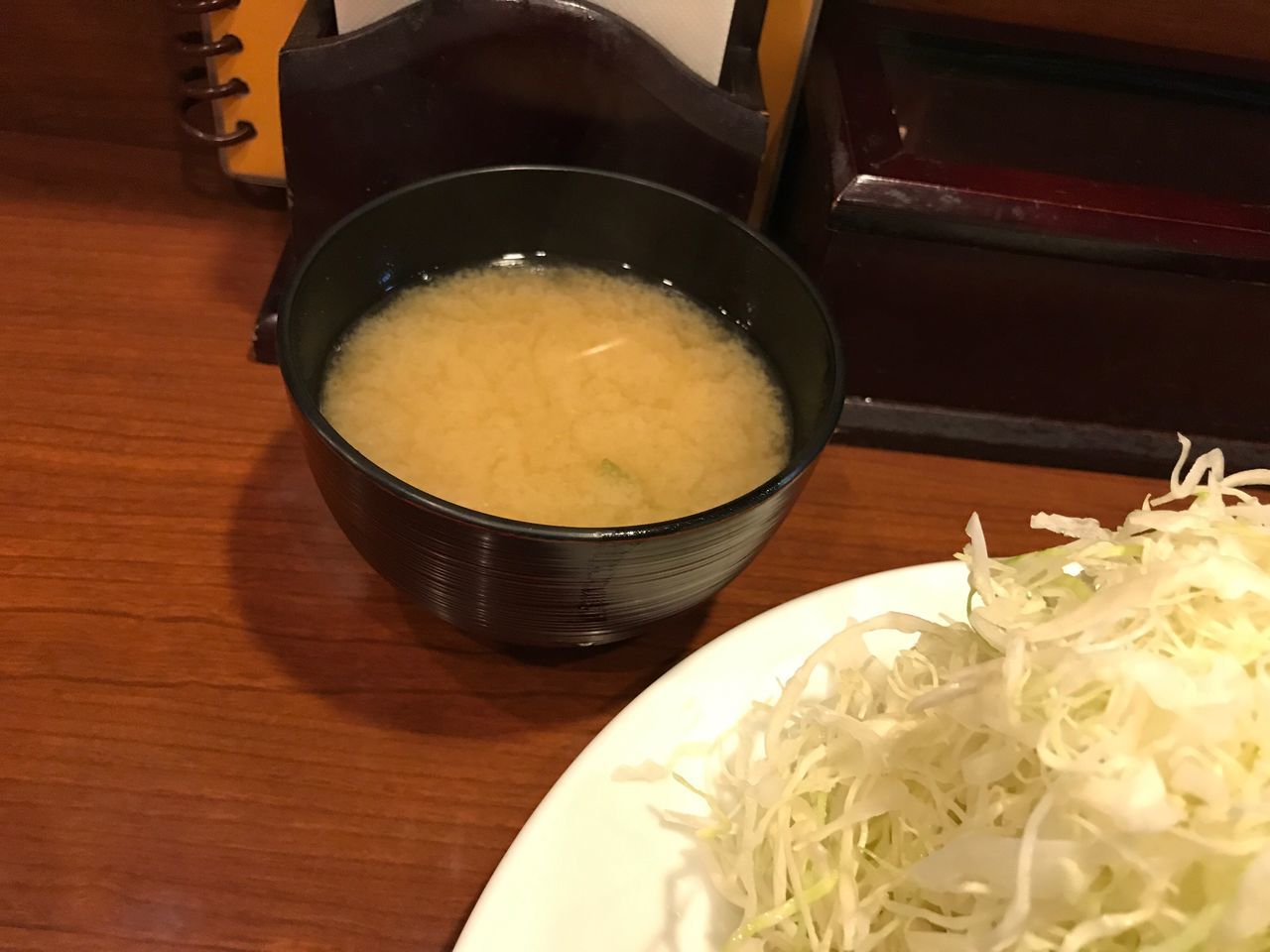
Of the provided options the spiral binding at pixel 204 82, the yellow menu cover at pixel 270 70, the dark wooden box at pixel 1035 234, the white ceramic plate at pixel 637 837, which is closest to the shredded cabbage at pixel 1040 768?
the white ceramic plate at pixel 637 837

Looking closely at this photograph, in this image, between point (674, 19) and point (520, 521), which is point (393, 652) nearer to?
point (520, 521)

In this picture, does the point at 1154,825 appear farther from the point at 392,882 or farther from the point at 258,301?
the point at 258,301

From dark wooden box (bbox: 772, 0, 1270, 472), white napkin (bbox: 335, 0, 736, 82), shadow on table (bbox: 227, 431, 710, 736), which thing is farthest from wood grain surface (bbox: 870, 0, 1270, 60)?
shadow on table (bbox: 227, 431, 710, 736)

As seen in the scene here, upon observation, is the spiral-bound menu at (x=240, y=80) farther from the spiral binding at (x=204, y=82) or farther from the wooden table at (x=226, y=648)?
the wooden table at (x=226, y=648)

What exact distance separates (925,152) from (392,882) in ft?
2.39

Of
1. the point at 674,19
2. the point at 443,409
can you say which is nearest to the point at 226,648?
the point at 443,409

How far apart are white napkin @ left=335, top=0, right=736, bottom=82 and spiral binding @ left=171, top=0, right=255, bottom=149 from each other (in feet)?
0.65

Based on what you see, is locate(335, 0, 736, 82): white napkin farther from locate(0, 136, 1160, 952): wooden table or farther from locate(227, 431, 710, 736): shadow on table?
locate(227, 431, 710, 736): shadow on table

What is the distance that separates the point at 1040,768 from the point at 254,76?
1.03 meters

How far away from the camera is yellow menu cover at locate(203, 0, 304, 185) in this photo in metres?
1.06

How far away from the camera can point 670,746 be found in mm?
614

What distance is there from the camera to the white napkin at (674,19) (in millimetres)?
877

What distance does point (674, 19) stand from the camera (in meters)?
0.89

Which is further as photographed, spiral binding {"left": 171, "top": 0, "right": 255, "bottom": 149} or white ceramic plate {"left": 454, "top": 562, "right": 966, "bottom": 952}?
spiral binding {"left": 171, "top": 0, "right": 255, "bottom": 149}
